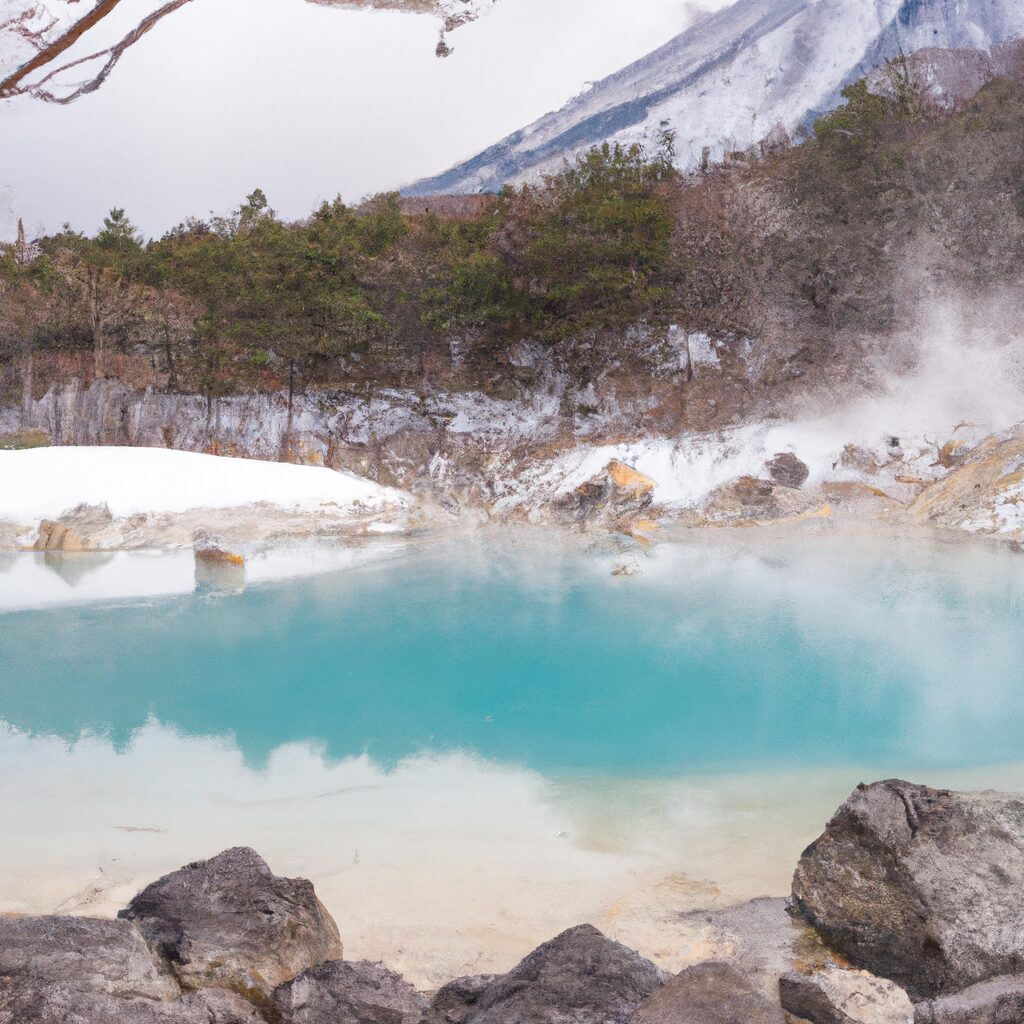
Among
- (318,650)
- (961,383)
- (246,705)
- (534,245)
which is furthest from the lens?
(534,245)

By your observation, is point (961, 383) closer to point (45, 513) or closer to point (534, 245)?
point (534, 245)

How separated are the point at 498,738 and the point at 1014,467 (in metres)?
6.49

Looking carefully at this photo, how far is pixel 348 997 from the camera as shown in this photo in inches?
82.4

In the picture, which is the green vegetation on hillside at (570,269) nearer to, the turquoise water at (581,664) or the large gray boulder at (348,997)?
the turquoise water at (581,664)

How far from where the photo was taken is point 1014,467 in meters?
8.91

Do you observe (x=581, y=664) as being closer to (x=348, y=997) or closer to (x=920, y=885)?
(x=920, y=885)

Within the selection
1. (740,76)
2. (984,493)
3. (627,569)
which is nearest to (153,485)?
(627,569)

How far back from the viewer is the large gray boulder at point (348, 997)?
2049 millimetres

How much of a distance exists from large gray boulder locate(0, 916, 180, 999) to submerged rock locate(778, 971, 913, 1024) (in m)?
1.30

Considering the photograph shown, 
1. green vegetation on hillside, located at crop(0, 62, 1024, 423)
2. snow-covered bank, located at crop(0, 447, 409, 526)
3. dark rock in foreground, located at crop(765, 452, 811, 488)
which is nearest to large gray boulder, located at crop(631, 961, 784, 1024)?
Result: snow-covered bank, located at crop(0, 447, 409, 526)

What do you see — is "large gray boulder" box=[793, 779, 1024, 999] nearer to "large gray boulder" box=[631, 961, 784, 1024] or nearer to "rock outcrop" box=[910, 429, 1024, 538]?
"large gray boulder" box=[631, 961, 784, 1024]

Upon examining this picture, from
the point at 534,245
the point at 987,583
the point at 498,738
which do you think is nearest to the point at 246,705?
the point at 498,738

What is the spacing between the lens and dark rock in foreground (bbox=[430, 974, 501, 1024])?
2213 millimetres

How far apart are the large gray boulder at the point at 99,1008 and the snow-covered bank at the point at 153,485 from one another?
7.52 metres
